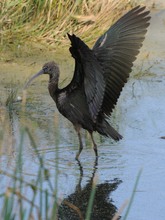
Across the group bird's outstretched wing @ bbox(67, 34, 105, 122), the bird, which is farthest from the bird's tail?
bird's outstretched wing @ bbox(67, 34, 105, 122)

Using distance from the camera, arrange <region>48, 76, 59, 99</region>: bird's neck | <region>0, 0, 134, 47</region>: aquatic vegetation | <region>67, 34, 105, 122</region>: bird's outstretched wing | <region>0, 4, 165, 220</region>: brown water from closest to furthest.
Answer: <region>0, 4, 165, 220</region>: brown water, <region>67, 34, 105, 122</region>: bird's outstretched wing, <region>48, 76, 59, 99</region>: bird's neck, <region>0, 0, 134, 47</region>: aquatic vegetation

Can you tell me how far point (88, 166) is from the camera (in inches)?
233

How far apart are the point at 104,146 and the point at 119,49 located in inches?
31.3

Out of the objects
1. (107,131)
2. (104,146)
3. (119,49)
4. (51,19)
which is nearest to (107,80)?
(119,49)

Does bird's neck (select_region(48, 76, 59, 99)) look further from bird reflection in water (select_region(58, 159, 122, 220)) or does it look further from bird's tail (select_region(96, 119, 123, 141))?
bird reflection in water (select_region(58, 159, 122, 220))

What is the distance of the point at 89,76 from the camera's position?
227 inches

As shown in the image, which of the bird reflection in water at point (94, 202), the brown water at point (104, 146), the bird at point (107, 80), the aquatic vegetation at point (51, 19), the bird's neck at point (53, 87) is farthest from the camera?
the aquatic vegetation at point (51, 19)

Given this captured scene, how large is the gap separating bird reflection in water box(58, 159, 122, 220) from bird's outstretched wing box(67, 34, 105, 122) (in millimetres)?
509

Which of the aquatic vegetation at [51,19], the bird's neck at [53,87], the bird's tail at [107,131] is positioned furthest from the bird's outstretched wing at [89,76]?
the aquatic vegetation at [51,19]

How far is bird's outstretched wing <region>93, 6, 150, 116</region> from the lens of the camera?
239 inches

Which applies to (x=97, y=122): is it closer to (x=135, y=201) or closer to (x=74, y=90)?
(x=74, y=90)

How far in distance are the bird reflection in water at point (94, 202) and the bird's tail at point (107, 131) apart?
366 millimetres

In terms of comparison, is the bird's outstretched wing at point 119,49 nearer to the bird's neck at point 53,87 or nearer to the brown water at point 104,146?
the bird's neck at point 53,87

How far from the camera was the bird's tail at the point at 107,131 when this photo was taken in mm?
6046
